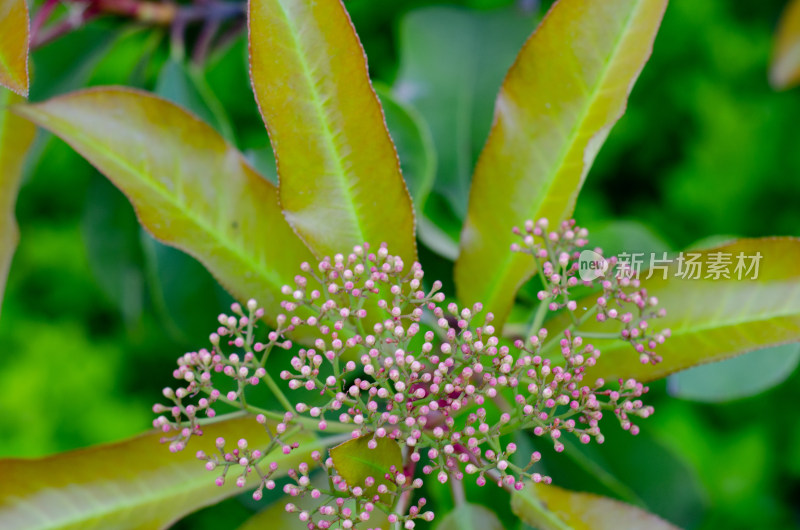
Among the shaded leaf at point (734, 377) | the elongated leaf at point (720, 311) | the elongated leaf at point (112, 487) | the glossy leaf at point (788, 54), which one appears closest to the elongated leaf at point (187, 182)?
the elongated leaf at point (112, 487)

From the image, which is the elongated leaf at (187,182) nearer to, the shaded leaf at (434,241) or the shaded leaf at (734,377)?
the shaded leaf at (434,241)

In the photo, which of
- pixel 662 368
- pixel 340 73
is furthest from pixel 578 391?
pixel 340 73

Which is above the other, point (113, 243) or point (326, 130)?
point (326, 130)

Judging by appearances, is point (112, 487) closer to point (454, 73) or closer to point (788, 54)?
point (454, 73)

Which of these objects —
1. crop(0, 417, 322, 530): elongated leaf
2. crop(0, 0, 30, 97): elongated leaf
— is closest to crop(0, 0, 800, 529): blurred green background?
crop(0, 417, 322, 530): elongated leaf

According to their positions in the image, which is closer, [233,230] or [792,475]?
[233,230]

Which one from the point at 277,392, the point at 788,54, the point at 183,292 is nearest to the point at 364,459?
the point at 277,392

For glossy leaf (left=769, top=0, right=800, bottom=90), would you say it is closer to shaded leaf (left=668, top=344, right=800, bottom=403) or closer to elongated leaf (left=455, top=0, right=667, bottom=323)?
shaded leaf (left=668, top=344, right=800, bottom=403)

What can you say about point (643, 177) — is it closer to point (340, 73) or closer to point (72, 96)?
point (340, 73)
